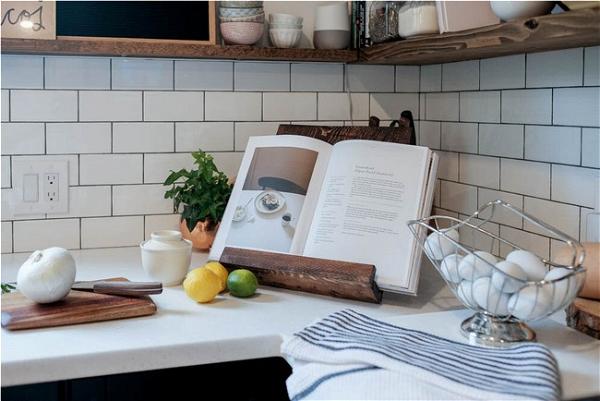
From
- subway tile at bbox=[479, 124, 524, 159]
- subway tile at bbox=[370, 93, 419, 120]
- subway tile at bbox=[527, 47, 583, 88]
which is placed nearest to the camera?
subway tile at bbox=[527, 47, 583, 88]

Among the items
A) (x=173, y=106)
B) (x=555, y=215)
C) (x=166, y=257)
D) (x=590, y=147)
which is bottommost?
(x=166, y=257)

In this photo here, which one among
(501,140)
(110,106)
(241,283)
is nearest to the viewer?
(241,283)

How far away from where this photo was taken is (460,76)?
213cm

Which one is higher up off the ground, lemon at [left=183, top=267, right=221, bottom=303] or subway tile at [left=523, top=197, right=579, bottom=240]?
subway tile at [left=523, top=197, right=579, bottom=240]

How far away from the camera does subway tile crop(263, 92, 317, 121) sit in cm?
223

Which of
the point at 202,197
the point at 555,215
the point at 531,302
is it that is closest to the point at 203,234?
the point at 202,197

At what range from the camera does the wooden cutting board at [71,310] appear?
1.43 metres

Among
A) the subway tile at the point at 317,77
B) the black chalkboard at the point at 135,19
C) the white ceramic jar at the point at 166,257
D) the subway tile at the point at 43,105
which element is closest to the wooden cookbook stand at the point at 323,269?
the white ceramic jar at the point at 166,257

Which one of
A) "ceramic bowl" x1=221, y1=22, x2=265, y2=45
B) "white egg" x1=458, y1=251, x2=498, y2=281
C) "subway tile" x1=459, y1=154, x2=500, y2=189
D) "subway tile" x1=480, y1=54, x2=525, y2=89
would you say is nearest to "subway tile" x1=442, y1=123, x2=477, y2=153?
"subway tile" x1=459, y1=154, x2=500, y2=189

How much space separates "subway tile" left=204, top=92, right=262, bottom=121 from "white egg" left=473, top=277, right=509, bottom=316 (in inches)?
42.2

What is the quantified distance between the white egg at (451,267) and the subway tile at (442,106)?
2.86ft

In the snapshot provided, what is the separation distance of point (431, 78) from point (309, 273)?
0.91 meters

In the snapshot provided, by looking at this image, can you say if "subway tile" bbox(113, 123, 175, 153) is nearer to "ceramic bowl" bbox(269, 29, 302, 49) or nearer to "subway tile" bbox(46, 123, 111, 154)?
"subway tile" bbox(46, 123, 111, 154)

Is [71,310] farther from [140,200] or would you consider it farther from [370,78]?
[370,78]
